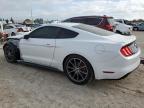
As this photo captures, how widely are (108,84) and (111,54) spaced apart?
103 centimetres

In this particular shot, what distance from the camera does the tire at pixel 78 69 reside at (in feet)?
16.7

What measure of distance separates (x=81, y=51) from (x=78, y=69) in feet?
1.57

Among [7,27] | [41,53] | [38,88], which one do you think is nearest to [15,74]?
[41,53]

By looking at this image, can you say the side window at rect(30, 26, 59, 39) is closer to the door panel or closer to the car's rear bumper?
the door panel

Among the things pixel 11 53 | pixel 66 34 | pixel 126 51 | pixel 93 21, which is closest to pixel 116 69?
pixel 126 51

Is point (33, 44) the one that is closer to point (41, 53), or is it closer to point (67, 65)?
point (41, 53)

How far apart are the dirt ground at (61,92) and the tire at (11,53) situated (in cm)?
89

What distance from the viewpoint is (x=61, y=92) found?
4934 mm

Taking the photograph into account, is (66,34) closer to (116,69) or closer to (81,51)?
(81,51)

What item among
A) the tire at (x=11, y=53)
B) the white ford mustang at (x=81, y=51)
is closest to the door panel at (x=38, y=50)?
the white ford mustang at (x=81, y=51)

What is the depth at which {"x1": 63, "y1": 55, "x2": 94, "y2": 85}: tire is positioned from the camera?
5.10 metres

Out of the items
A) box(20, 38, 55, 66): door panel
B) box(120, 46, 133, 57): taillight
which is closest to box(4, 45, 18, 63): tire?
box(20, 38, 55, 66): door panel

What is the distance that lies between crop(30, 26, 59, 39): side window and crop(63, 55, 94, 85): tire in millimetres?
931

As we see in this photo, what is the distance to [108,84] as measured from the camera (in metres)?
5.43
